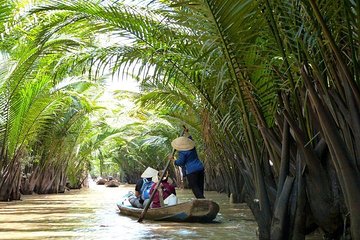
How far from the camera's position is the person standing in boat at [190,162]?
29.4 feet

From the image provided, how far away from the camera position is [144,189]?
919cm

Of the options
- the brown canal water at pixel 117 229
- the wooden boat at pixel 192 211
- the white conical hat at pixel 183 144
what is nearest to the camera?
the brown canal water at pixel 117 229

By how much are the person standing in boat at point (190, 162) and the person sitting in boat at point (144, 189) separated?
649 millimetres

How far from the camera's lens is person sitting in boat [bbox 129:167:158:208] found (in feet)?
29.7

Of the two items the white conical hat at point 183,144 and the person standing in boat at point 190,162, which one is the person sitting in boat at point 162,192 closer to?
the person standing in boat at point 190,162

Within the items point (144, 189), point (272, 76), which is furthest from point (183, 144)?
point (272, 76)

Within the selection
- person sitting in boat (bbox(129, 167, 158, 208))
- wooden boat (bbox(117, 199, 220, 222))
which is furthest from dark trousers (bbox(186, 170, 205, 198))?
wooden boat (bbox(117, 199, 220, 222))

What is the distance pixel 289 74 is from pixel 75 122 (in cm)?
1532

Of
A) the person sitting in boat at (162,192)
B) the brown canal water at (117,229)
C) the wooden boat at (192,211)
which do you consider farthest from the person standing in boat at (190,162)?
the wooden boat at (192,211)

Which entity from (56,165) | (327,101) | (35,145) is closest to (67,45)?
(327,101)

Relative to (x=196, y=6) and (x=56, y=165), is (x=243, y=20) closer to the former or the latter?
(x=196, y=6)

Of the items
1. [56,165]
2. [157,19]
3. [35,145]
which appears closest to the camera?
[157,19]

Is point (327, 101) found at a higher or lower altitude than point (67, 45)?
lower

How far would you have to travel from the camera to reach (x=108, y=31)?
22.4 feet
